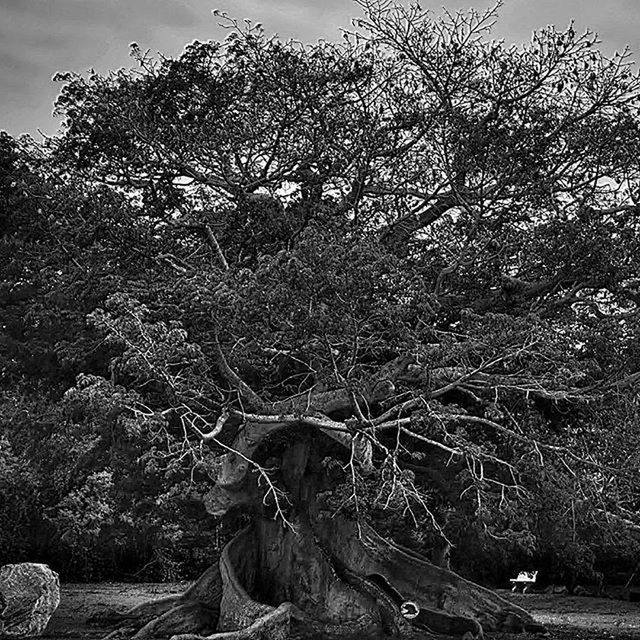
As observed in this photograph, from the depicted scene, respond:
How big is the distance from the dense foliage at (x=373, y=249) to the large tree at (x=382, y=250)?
4cm

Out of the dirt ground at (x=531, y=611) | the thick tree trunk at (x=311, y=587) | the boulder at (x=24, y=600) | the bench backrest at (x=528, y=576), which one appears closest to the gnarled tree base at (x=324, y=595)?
the thick tree trunk at (x=311, y=587)

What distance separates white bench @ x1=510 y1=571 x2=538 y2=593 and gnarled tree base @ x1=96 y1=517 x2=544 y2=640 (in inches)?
359

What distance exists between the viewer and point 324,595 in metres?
10.9

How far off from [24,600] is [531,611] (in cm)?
853

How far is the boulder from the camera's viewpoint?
10398 millimetres

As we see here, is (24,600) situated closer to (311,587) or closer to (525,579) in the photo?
(311,587)

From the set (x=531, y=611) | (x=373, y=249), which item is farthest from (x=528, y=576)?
(x=373, y=249)

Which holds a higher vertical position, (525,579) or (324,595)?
(324,595)

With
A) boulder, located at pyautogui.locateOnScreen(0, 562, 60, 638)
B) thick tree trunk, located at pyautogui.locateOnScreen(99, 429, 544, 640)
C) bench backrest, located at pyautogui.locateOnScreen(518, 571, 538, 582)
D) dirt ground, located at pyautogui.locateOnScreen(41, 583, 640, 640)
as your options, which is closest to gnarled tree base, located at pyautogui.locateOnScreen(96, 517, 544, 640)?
thick tree trunk, located at pyautogui.locateOnScreen(99, 429, 544, 640)

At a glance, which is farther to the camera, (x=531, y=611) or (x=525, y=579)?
(x=525, y=579)

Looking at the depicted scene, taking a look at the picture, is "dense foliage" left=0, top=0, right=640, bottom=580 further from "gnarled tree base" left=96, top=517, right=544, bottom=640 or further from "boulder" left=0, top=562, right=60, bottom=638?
"boulder" left=0, top=562, right=60, bottom=638

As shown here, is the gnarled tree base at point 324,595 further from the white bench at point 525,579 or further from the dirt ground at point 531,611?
the white bench at point 525,579

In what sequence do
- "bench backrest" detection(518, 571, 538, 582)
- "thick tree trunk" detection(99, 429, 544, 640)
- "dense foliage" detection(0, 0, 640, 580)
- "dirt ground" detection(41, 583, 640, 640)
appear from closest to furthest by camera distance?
"dense foliage" detection(0, 0, 640, 580), "thick tree trunk" detection(99, 429, 544, 640), "dirt ground" detection(41, 583, 640, 640), "bench backrest" detection(518, 571, 538, 582)

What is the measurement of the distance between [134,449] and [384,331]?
5035mm
